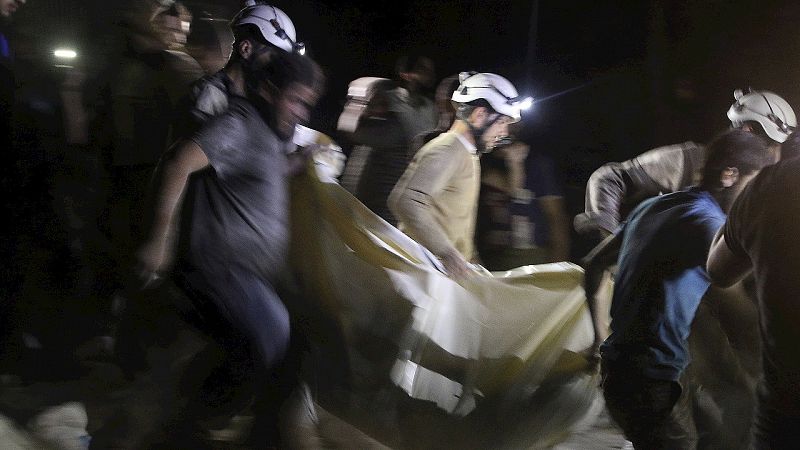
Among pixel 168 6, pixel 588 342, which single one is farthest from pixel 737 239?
pixel 168 6

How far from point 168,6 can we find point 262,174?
174 cm

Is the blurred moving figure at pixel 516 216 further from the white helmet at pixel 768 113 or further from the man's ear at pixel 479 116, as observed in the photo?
the white helmet at pixel 768 113

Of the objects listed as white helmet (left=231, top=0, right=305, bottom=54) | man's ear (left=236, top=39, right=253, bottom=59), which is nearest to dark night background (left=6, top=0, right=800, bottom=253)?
white helmet (left=231, top=0, right=305, bottom=54)

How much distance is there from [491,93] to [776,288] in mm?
1811

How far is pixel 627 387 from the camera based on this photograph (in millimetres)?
3445

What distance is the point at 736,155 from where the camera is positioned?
3.46 meters

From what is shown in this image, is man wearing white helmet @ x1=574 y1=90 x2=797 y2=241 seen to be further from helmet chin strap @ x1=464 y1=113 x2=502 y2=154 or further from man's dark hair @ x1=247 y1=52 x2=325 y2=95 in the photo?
man's dark hair @ x1=247 y1=52 x2=325 y2=95

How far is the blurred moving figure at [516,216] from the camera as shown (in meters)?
4.90

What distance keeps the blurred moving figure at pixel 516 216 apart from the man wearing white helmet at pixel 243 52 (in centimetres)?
155

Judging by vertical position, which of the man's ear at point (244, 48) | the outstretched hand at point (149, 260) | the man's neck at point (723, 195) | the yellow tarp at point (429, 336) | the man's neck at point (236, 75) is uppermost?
the man's ear at point (244, 48)

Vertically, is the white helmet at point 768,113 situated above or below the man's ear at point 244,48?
above

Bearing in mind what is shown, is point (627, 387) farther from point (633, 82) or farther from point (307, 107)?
point (633, 82)

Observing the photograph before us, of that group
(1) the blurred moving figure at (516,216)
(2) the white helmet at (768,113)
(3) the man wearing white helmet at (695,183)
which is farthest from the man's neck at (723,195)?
(1) the blurred moving figure at (516,216)

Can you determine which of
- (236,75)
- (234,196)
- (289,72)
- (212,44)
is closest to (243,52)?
(236,75)
